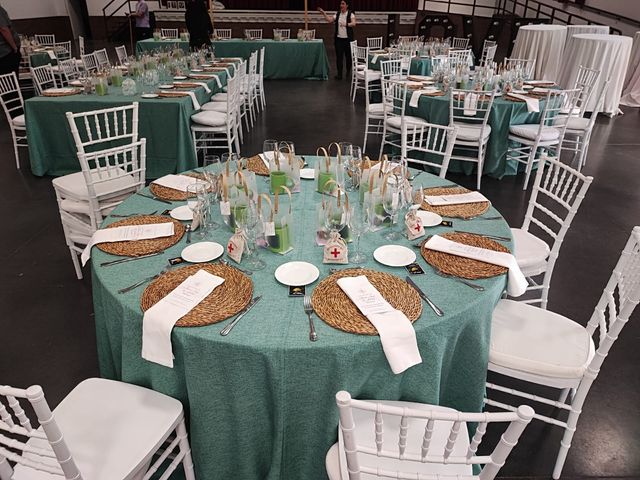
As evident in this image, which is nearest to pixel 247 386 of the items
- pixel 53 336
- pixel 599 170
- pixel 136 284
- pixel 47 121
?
pixel 136 284

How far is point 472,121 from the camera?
4355 mm

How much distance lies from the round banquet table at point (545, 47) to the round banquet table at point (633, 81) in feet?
3.81

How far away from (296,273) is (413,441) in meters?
0.62

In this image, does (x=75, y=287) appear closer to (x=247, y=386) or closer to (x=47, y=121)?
(x=247, y=386)

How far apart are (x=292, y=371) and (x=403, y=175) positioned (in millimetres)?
1040

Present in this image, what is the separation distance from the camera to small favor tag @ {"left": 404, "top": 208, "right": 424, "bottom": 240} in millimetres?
1722

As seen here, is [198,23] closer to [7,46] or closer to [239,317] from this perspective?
[7,46]

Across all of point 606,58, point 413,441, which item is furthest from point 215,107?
point 606,58

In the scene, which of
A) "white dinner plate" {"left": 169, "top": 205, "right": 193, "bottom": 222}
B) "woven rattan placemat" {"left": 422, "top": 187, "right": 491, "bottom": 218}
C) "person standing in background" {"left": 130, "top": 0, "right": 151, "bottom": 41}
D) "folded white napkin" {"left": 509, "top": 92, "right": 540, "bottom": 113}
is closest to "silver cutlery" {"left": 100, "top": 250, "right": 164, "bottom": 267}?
"white dinner plate" {"left": 169, "top": 205, "right": 193, "bottom": 222}

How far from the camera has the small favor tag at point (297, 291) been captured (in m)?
1.41

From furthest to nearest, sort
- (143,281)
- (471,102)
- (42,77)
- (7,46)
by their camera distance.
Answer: (42,77)
(7,46)
(471,102)
(143,281)

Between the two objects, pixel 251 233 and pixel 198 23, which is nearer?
pixel 251 233

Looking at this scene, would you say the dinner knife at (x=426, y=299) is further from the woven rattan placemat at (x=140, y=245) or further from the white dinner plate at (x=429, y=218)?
the woven rattan placemat at (x=140, y=245)

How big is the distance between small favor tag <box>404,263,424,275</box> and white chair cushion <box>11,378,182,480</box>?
33.7 inches
